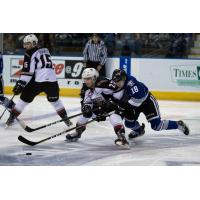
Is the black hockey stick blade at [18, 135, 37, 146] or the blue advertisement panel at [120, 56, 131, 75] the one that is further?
the blue advertisement panel at [120, 56, 131, 75]

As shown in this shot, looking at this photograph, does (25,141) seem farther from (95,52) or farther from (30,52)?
(95,52)

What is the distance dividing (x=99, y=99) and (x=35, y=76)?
3.01ft

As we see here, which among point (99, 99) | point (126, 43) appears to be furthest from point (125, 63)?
point (99, 99)

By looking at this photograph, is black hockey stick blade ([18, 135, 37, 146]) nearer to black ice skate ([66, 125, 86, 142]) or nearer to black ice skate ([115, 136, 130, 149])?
black ice skate ([66, 125, 86, 142])

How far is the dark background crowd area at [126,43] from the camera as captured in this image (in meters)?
7.14

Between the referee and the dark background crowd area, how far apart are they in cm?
43

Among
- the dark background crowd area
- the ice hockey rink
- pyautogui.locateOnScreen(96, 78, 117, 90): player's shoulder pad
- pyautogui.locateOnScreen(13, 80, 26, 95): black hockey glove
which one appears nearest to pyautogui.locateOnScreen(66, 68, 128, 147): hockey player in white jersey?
pyautogui.locateOnScreen(96, 78, 117, 90): player's shoulder pad

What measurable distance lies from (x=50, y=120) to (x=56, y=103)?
1.90 ft

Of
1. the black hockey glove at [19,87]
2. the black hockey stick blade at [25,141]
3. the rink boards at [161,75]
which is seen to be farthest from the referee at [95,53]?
the black hockey stick blade at [25,141]

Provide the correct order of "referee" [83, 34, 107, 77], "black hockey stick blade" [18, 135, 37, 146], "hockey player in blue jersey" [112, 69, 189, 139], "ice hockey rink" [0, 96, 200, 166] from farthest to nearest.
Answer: "referee" [83, 34, 107, 77] < "black hockey stick blade" [18, 135, 37, 146] < "hockey player in blue jersey" [112, 69, 189, 139] < "ice hockey rink" [0, 96, 200, 166]

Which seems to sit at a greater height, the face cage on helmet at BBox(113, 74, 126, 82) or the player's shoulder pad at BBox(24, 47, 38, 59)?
the player's shoulder pad at BBox(24, 47, 38, 59)

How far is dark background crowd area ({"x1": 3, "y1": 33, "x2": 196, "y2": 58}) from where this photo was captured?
7.14 metres

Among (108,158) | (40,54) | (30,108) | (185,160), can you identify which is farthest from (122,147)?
(30,108)

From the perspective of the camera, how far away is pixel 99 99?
13.8 feet
